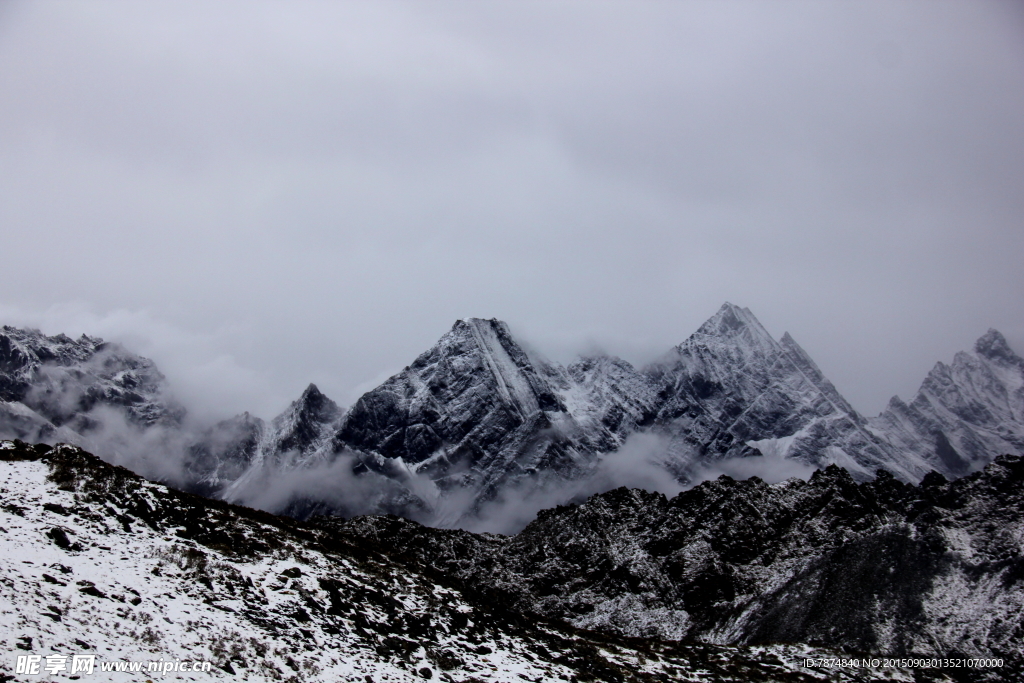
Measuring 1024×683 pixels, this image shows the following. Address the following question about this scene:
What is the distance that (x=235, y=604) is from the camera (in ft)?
117

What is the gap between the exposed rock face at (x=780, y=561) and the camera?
104312 millimetres

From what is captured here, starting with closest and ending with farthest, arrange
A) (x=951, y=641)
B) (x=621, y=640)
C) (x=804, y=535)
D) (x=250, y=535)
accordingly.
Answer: (x=250, y=535) → (x=621, y=640) → (x=951, y=641) → (x=804, y=535)

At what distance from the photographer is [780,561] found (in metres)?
133

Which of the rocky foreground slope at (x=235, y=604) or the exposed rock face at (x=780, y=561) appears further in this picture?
the exposed rock face at (x=780, y=561)

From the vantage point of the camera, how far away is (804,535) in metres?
138

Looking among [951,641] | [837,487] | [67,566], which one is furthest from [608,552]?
[67,566]

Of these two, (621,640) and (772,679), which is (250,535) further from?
(772,679)

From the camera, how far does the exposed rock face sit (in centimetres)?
10431

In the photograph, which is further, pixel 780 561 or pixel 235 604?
pixel 780 561

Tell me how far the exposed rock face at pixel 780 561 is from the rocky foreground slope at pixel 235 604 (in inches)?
1942

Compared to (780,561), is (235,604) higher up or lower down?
higher up

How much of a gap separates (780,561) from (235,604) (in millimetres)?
118796

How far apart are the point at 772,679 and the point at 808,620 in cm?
6933

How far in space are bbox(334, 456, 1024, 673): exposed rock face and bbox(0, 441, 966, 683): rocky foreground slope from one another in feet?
162
